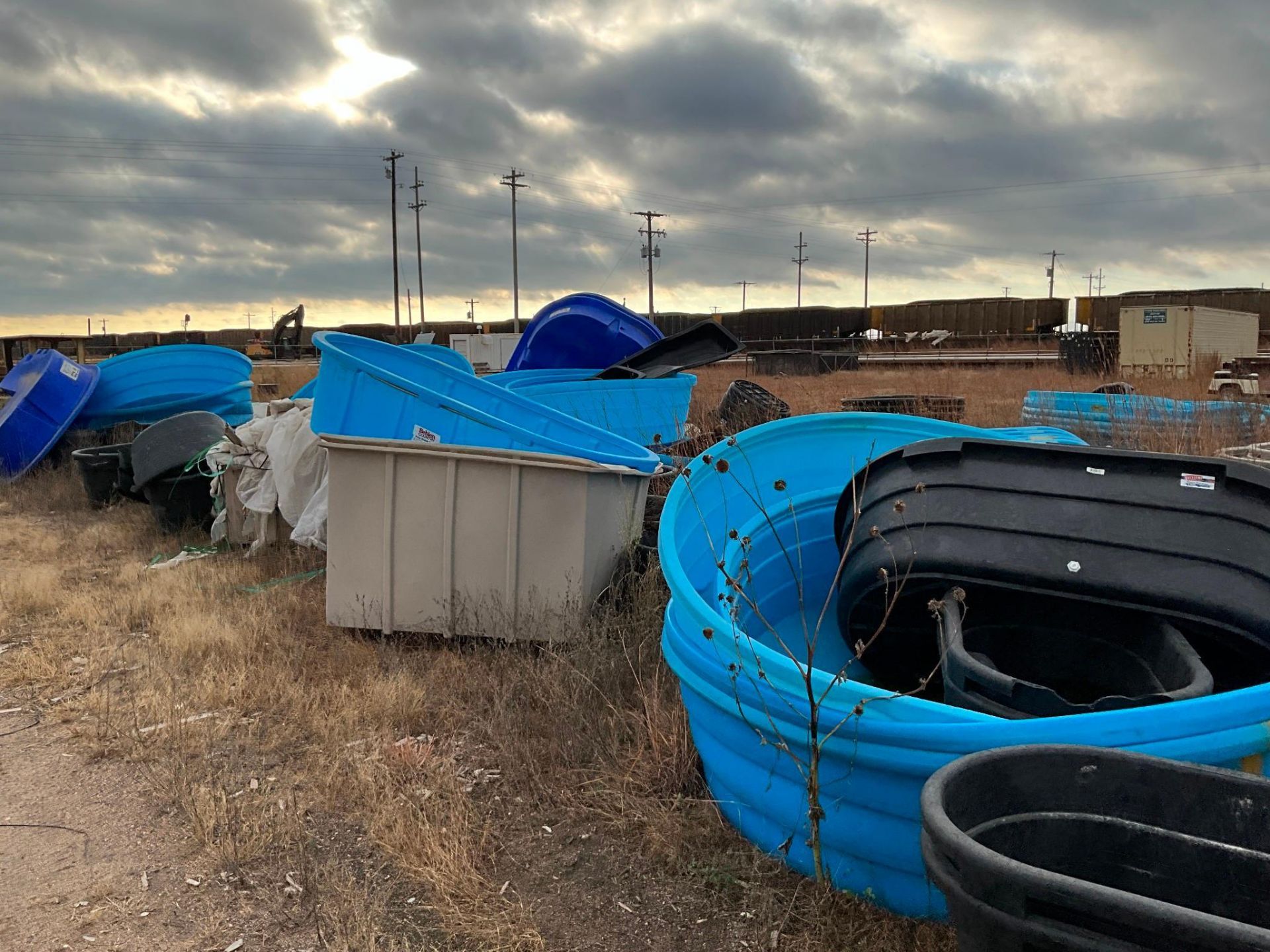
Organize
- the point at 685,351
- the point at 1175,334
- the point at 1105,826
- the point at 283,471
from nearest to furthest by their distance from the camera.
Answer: the point at 1105,826, the point at 283,471, the point at 685,351, the point at 1175,334

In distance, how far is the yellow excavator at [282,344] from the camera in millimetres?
29734

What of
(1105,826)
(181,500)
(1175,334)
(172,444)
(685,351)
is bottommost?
(181,500)

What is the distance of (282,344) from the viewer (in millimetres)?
32531

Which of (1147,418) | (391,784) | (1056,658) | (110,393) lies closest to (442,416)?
(391,784)

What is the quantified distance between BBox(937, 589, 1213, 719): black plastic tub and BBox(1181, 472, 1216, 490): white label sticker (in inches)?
13.8

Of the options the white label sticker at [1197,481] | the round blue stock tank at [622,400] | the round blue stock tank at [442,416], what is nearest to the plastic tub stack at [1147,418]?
the round blue stock tank at [622,400]

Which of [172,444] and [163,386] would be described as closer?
[172,444]

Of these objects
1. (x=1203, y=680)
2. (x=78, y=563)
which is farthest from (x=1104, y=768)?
(x=78, y=563)

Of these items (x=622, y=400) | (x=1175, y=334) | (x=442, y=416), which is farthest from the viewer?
(x=1175, y=334)

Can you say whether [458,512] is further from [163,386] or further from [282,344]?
[282,344]

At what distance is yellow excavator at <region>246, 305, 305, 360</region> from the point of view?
29.7 m

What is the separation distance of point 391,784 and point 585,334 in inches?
254

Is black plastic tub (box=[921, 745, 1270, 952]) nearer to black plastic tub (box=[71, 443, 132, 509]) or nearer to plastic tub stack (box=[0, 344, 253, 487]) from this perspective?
black plastic tub (box=[71, 443, 132, 509])

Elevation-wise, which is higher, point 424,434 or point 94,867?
point 424,434
